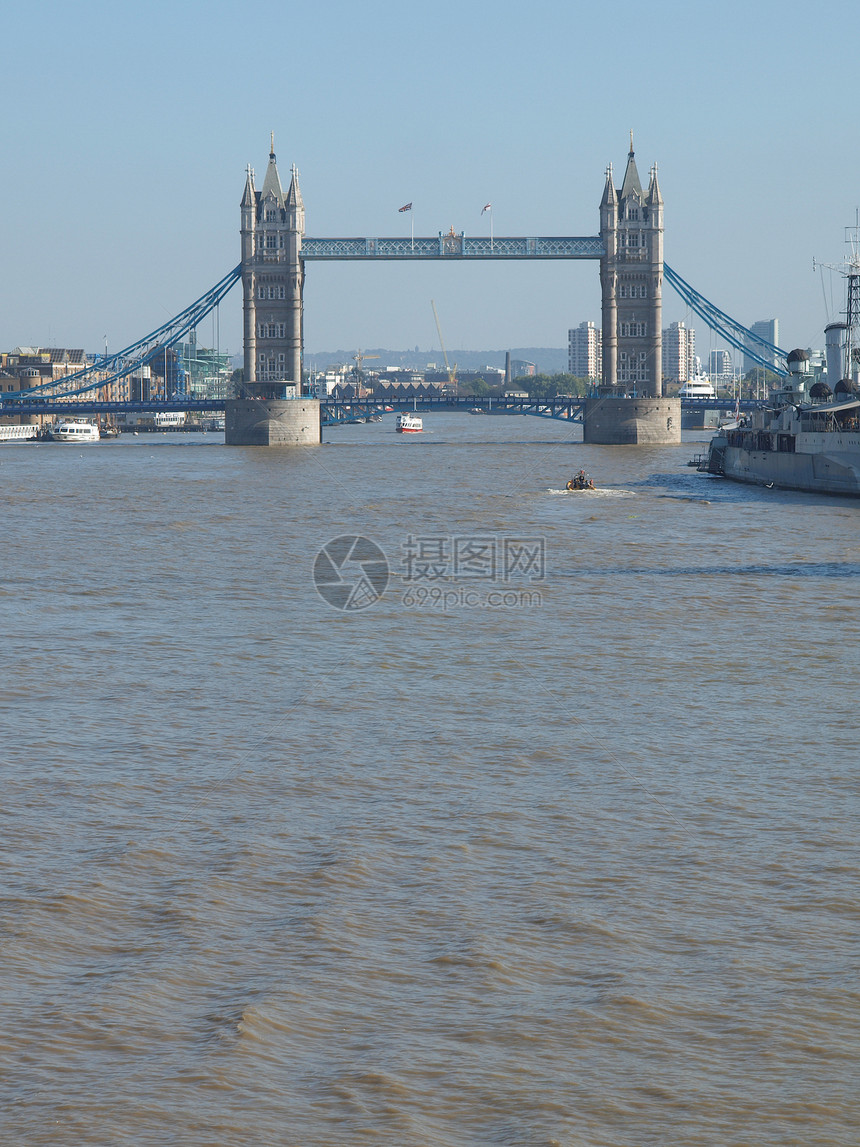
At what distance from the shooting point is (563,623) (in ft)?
89.7

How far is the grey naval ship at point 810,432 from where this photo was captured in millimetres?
62906

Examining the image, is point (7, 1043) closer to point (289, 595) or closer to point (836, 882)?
point (836, 882)

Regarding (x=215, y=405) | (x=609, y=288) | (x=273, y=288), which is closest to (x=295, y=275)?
(x=273, y=288)

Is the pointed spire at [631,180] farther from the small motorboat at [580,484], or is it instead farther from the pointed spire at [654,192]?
the small motorboat at [580,484]

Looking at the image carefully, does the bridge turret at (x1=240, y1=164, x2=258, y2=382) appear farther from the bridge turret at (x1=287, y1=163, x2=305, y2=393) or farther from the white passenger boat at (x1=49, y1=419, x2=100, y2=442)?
the white passenger boat at (x1=49, y1=419, x2=100, y2=442)

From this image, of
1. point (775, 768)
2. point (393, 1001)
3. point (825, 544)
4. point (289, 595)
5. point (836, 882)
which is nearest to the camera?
point (393, 1001)

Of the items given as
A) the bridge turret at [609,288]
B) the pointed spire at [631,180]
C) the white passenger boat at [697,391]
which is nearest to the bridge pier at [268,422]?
the bridge turret at [609,288]

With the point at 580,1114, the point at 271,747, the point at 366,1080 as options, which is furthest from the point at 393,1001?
the point at 271,747

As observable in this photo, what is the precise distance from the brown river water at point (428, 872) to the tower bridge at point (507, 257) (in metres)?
95.8

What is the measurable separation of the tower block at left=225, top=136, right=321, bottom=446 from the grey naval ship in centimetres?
4925

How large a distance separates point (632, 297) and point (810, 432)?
68438mm

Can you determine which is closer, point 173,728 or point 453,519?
point 173,728

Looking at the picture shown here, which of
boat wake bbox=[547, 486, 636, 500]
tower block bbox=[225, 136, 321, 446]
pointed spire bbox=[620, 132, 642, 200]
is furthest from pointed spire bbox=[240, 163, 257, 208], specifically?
boat wake bbox=[547, 486, 636, 500]

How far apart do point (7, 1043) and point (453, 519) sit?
43.1 m
